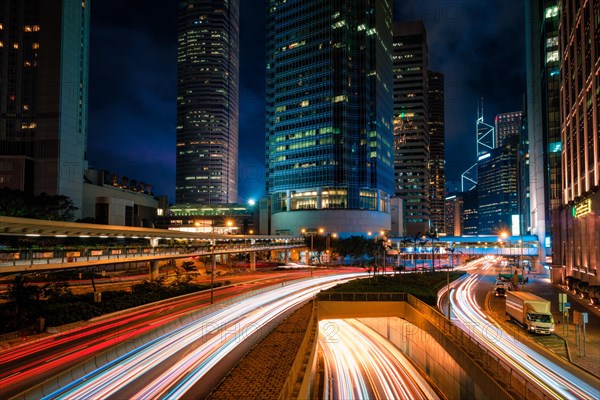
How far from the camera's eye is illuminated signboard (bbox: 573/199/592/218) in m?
49.0

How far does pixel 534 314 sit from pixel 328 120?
111m

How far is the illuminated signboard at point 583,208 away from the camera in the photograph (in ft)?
161

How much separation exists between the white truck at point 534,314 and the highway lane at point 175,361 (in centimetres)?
1942

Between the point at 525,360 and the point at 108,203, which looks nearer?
the point at 525,360

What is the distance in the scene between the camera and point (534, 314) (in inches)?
1213

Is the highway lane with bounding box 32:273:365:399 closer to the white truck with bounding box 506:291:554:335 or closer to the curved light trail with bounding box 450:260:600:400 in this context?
the curved light trail with bounding box 450:260:600:400

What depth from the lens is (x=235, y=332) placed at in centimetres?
2875

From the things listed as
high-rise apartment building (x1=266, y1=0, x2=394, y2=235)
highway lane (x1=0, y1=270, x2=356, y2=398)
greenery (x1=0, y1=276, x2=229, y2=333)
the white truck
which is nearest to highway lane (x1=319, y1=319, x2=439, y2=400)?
the white truck

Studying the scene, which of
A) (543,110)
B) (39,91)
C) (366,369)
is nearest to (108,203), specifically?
(39,91)

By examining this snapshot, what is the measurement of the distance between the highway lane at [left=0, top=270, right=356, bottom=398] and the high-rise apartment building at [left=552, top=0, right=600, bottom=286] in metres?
46.5

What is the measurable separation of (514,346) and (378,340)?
12835 mm

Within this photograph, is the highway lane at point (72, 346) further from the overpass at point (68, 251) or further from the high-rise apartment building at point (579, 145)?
the high-rise apartment building at point (579, 145)

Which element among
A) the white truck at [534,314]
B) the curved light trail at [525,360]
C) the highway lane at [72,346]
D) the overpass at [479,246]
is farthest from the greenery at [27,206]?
the overpass at [479,246]

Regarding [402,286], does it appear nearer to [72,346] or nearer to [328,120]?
[72,346]
